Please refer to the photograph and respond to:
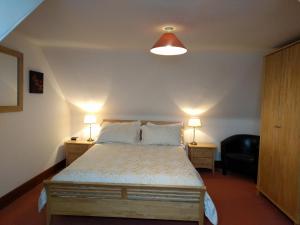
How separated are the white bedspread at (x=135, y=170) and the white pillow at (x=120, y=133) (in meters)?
0.64

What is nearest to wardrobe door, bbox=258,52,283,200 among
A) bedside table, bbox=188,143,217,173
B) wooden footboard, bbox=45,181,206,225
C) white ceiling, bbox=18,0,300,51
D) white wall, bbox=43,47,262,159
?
white ceiling, bbox=18,0,300,51

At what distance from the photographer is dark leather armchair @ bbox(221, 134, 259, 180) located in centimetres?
387

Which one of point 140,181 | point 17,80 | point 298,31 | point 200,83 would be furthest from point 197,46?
point 17,80

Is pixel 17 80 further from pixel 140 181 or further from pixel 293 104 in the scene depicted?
pixel 293 104

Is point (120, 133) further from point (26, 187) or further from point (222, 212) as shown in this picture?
point (222, 212)

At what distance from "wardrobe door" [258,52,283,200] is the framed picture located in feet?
10.4

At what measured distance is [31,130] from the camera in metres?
3.41

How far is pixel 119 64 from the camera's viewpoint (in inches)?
151

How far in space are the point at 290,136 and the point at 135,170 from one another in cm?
171

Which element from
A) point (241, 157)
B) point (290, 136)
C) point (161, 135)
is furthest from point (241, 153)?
point (290, 136)

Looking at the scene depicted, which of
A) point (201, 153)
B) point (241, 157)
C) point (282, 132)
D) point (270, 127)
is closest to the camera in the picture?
point (282, 132)

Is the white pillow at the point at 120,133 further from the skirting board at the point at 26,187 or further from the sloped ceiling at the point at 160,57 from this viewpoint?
the skirting board at the point at 26,187

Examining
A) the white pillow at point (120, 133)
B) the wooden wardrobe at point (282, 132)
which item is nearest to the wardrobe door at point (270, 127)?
the wooden wardrobe at point (282, 132)

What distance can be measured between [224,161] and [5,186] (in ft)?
10.7
